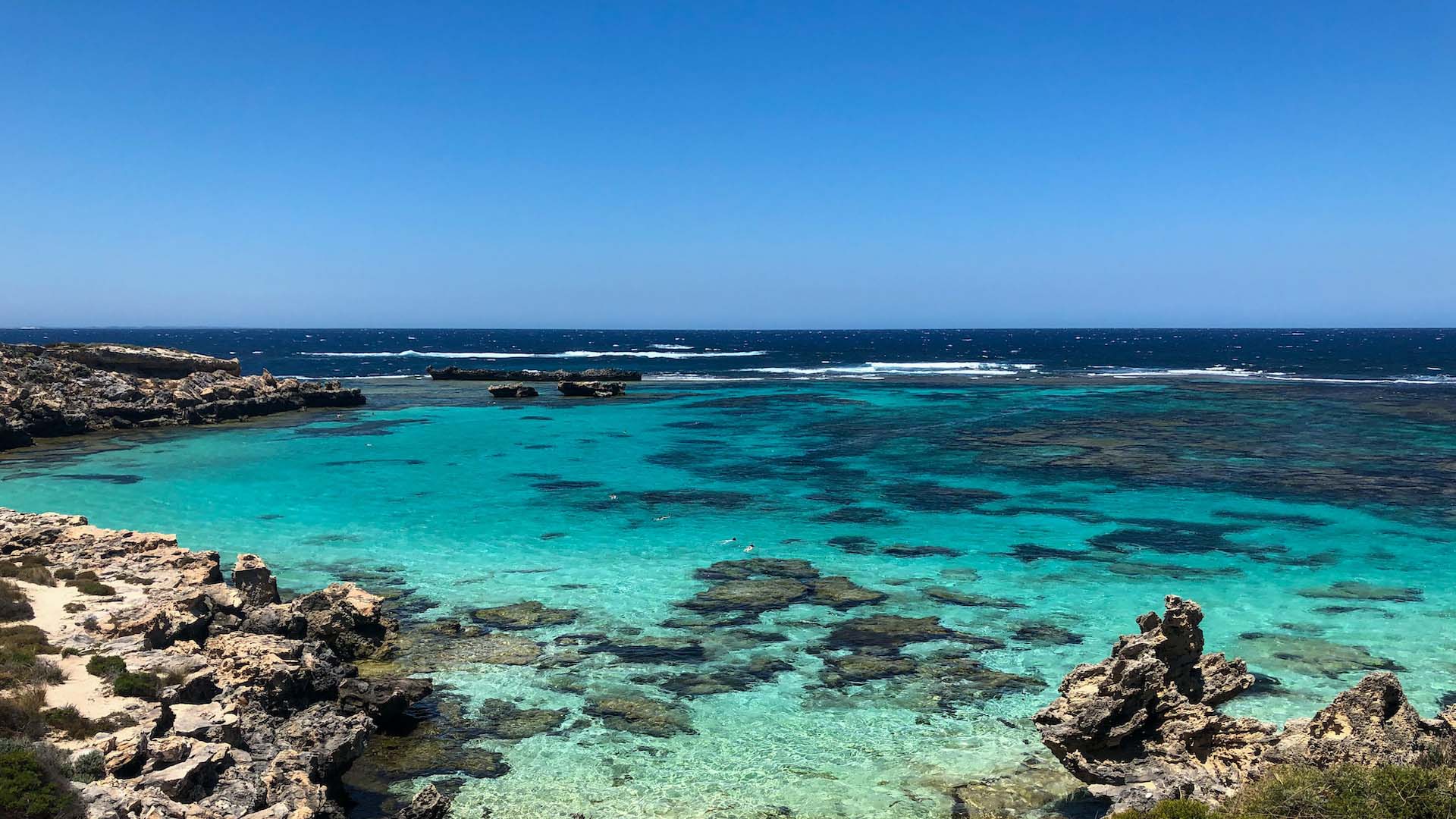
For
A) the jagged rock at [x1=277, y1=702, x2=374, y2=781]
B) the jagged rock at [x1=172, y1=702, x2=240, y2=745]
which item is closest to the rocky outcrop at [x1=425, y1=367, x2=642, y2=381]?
the jagged rock at [x1=277, y1=702, x2=374, y2=781]

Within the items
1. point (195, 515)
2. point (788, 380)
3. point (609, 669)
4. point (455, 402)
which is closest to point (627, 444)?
point (195, 515)

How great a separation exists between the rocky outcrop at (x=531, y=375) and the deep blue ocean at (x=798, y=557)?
26.2m

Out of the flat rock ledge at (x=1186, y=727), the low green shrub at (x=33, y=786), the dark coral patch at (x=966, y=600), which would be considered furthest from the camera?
the dark coral patch at (x=966, y=600)

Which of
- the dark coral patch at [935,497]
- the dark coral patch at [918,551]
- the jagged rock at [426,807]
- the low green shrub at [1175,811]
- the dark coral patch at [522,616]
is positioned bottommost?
the dark coral patch at [522,616]

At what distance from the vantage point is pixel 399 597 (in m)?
21.8

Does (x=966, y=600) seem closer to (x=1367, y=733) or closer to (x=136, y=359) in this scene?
(x=1367, y=733)

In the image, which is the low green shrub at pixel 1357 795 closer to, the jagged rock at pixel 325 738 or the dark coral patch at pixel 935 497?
the jagged rock at pixel 325 738

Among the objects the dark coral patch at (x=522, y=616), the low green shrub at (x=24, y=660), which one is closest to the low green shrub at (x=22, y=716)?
the low green shrub at (x=24, y=660)

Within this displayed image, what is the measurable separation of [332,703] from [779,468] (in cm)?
2831

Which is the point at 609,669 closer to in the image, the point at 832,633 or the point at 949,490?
the point at 832,633

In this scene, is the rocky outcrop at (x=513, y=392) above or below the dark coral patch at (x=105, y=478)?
above

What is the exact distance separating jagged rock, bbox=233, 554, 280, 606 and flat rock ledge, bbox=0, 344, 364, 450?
36.0 metres

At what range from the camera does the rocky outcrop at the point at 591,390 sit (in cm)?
7744

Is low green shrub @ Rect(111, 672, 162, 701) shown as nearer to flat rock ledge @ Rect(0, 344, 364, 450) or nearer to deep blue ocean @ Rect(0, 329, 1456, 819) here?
deep blue ocean @ Rect(0, 329, 1456, 819)
